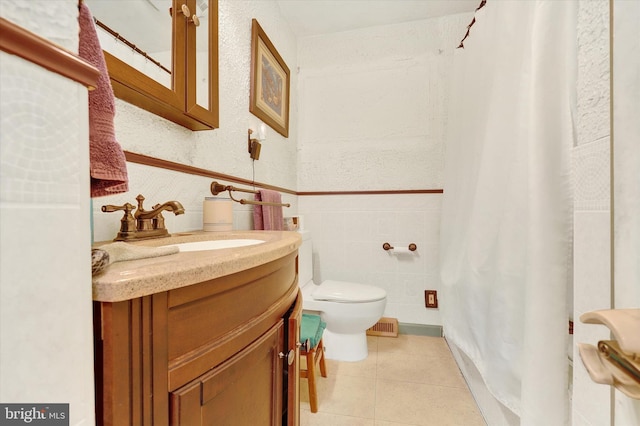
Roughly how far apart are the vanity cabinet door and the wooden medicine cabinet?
2.44 ft

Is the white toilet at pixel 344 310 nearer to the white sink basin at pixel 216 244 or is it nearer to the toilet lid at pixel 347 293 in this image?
the toilet lid at pixel 347 293

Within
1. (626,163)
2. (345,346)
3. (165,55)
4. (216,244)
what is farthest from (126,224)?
(345,346)

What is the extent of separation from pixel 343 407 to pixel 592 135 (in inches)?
54.9

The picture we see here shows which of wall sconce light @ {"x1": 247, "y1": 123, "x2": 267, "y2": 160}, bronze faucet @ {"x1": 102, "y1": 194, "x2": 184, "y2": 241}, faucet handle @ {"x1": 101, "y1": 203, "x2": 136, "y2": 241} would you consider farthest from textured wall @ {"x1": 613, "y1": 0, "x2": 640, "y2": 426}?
wall sconce light @ {"x1": 247, "y1": 123, "x2": 267, "y2": 160}

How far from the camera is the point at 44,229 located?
0.27m

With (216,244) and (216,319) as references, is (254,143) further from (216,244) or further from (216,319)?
(216,319)

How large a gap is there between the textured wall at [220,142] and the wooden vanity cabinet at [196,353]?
51cm

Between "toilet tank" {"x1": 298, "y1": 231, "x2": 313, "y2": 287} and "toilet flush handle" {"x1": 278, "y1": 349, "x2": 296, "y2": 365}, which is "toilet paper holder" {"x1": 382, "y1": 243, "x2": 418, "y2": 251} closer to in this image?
"toilet tank" {"x1": 298, "y1": 231, "x2": 313, "y2": 287}

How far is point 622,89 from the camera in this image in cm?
42

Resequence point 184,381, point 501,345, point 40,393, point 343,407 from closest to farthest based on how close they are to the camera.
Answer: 1. point 40,393
2. point 184,381
3. point 501,345
4. point 343,407

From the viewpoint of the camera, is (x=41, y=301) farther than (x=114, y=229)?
No

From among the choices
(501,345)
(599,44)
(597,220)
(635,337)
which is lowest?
(501,345)

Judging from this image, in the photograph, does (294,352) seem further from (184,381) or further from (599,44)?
(599,44)

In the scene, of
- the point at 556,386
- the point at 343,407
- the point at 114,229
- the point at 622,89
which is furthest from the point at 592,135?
the point at 343,407
